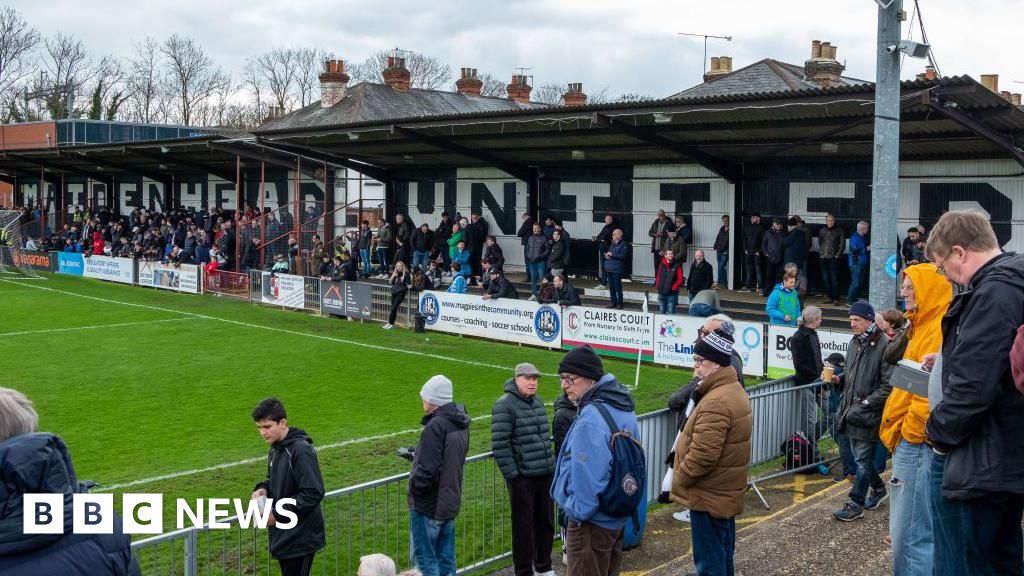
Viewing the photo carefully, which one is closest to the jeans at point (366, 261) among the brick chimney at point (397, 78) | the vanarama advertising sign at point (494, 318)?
the vanarama advertising sign at point (494, 318)

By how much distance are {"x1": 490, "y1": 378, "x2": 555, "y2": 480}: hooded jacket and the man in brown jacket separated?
170 cm

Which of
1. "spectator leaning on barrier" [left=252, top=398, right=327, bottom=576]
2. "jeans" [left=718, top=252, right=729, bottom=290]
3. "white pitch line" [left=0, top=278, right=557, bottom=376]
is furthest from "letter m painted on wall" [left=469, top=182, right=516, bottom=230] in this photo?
"spectator leaning on barrier" [left=252, top=398, right=327, bottom=576]

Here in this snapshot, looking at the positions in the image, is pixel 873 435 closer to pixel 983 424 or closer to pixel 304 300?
pixel 983 424

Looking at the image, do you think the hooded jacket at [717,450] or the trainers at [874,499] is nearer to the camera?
the hooded jacket at [717,450]

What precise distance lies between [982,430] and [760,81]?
27559 millimetres

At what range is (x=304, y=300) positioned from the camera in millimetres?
27562

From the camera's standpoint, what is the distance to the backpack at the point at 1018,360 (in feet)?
10.5

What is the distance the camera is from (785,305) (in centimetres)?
1745

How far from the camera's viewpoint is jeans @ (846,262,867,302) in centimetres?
2166

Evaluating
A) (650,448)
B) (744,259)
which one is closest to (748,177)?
(744,259)

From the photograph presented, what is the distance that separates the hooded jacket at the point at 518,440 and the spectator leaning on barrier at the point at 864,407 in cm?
276

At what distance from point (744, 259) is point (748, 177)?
212cm

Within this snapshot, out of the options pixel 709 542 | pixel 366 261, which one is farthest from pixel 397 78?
pixel 709 542

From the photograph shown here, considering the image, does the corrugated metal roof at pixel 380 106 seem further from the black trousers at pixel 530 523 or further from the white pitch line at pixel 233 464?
the black trousers at pixel 530 523
